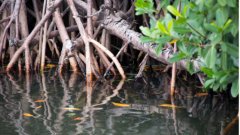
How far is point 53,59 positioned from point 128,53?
1.03 m

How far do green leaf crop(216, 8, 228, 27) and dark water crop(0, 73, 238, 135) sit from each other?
4.52ft

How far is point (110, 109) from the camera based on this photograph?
12.4ft

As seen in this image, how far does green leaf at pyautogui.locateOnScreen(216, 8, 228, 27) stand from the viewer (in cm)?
189

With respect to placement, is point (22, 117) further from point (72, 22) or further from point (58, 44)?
point (58, 44)

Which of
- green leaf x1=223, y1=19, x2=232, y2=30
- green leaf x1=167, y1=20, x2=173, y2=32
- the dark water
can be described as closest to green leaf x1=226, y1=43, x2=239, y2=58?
green leaf x1=223, y1=19, x2=232, y2=30

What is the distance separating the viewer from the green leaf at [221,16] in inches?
74.6

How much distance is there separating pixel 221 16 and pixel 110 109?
6.57ft

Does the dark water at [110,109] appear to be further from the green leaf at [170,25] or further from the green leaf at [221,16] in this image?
the green leaf at [221,16]

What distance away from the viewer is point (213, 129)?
10.6 feet

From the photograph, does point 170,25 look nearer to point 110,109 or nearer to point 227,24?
point 227,24

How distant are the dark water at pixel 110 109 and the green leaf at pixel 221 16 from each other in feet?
4.52

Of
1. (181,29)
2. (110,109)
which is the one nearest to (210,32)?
(181,29)

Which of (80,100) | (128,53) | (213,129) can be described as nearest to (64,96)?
(80,100)

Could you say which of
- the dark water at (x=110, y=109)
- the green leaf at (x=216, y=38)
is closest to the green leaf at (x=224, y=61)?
the green leaf at (x=216, y=38)
